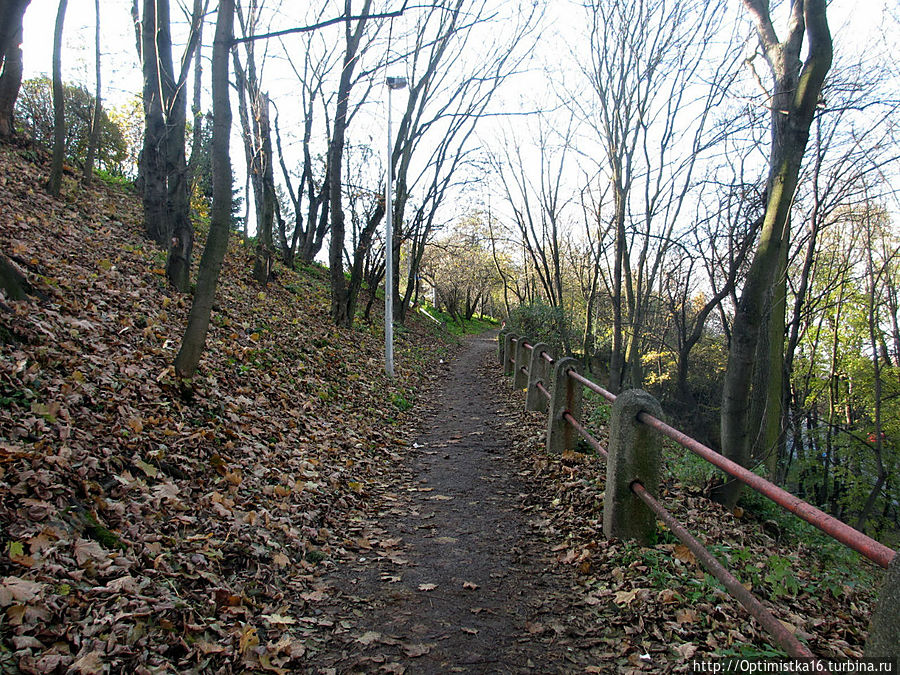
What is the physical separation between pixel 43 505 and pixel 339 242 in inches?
392

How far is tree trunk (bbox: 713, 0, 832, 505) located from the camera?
489 centimetres

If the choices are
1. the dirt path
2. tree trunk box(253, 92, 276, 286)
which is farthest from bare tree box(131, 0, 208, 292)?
the dirt path

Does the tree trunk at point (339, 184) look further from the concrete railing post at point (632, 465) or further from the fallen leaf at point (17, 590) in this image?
the fallen leaf at point (17, 590)

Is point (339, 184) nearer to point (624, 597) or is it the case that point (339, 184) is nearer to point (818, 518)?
point (624, 597)

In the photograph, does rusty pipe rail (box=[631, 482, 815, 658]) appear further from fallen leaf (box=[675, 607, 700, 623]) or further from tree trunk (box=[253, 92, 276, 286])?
tree trunk (box=[253, 92, 276, 286])

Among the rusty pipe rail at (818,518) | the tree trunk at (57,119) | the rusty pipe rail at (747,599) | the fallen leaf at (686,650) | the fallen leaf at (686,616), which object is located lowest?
the fallen leaf at (686,650)

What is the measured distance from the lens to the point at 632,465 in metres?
3.78

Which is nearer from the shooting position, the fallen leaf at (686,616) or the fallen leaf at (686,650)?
the fallen leaf at (686,650)

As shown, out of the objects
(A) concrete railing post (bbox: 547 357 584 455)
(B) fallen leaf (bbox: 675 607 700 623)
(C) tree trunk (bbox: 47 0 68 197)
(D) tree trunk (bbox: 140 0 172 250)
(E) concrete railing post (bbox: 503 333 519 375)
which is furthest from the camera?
(E) concrete railing post (bbox: 503 333 519 375)

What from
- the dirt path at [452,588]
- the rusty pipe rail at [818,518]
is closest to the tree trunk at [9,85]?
the dirt path at [452,588]

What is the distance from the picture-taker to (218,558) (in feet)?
11.2

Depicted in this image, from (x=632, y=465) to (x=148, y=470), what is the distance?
3.70m

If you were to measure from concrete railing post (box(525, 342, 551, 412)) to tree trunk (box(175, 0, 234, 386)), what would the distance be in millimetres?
4905

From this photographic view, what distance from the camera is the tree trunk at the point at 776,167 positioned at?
16.1ft
